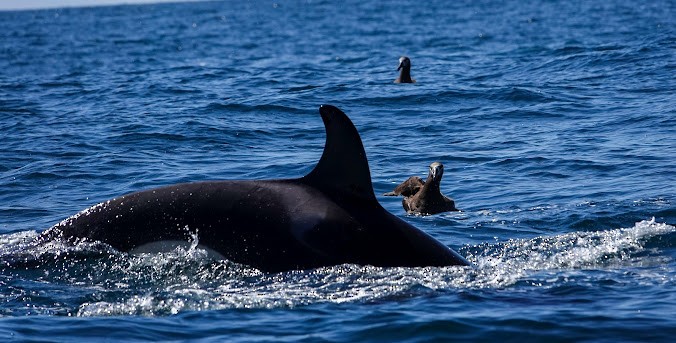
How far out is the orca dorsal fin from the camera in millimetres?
8930

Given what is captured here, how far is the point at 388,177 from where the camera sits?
16594 mm

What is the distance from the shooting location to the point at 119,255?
961cm

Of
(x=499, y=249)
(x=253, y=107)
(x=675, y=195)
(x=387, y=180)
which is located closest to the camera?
(x=499, y=249)

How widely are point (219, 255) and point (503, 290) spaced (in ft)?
8.28

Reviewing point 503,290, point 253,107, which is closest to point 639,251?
point 503,290

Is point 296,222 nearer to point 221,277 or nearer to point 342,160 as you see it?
point 342,160

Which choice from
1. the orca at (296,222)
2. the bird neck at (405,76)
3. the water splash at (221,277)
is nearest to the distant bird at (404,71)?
the bird neck at (405,76)

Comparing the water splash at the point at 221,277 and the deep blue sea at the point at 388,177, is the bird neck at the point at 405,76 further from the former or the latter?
the water splash at the point at 221,277

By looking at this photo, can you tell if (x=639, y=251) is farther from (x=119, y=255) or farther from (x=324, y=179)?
(x=119, y=255)

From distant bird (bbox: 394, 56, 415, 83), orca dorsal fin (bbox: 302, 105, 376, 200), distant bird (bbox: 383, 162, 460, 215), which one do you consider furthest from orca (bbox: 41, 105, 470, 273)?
distant bird (bbox: 394, 56, 415, 83)

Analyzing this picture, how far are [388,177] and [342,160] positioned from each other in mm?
7580

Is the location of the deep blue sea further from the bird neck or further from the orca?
the bird neck

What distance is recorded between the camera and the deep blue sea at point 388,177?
27.9ft

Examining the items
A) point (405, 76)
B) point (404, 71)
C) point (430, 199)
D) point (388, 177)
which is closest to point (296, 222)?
point (430, 199)
